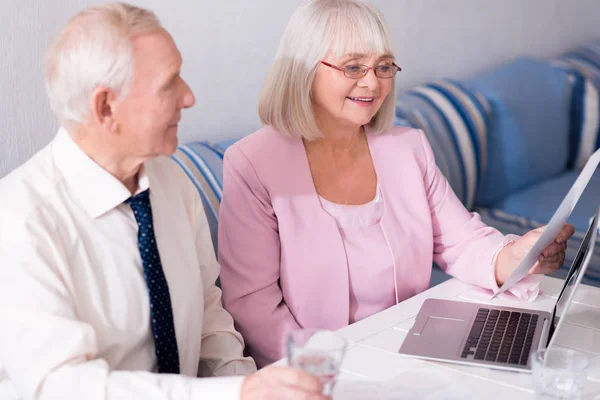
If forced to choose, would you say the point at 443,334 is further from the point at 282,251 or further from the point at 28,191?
the point at 28,191

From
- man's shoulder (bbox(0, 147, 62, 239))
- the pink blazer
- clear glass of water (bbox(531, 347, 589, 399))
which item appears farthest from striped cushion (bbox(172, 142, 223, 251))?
clear glass of water (bbox(531, 347, 589, 399))

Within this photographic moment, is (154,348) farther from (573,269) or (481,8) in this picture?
(481,8)

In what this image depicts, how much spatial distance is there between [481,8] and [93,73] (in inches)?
103

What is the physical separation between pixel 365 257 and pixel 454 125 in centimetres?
125

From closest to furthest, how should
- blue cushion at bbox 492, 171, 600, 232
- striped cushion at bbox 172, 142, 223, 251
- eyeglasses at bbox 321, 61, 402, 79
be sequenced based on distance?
eyeglasses at bbox 321, 61, 402, 79, striped cushion at bbox 172, 142, 223, 251, blue cushion at bbox 492, 171, 600, 232

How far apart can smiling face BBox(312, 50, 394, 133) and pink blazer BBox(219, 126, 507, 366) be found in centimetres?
12

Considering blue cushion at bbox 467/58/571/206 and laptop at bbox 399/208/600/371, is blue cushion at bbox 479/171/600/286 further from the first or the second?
laptop at bbox 399/208/600/371

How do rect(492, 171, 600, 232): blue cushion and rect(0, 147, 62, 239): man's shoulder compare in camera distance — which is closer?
rect(0, 147, 62, 239): man's shoulder

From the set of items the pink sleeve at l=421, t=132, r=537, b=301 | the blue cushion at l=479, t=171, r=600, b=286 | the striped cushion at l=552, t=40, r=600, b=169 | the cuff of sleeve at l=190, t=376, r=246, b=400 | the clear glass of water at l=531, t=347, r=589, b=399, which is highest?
the cuff of sleeve at l=190, t=376, r=246, b=400

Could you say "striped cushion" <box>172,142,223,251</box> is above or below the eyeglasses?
below

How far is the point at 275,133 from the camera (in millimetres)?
1951

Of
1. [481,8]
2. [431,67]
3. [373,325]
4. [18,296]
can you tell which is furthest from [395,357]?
[481,8]

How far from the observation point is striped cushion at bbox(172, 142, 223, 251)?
2064mm

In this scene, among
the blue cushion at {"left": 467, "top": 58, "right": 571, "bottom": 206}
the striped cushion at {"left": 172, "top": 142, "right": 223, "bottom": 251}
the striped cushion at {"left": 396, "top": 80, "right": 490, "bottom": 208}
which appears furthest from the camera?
the blue cushion at {"left": 467, "top": 58, "right": 571, "bottom": 206}
